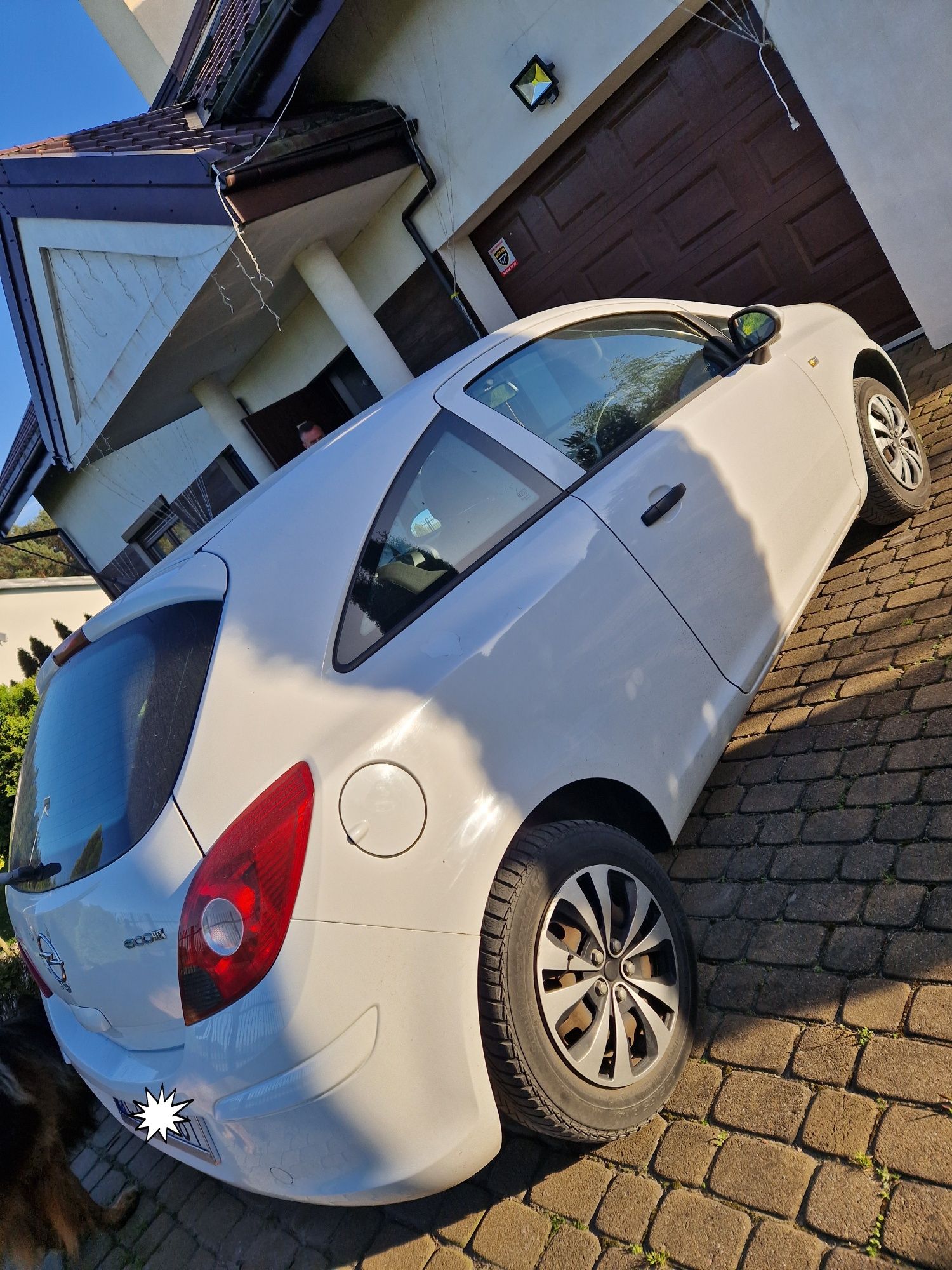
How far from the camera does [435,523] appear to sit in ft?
8.32

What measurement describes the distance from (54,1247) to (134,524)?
12057 millimetres

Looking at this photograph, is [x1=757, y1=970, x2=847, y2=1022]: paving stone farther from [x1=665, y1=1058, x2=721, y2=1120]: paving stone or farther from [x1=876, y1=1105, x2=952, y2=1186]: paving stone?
[x1=876, y1=1105, x2=952, y2=1186]: paving stone

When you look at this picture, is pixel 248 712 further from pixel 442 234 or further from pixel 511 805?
pixel 442 234

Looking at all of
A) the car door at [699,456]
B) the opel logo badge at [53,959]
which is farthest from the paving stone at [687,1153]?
the opel logo badge at [53,959]

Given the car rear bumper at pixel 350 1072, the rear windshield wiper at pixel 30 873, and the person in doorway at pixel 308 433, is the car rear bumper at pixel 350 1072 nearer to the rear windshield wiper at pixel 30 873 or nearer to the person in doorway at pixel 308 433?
the rear windshield wiper at pixel 30 873

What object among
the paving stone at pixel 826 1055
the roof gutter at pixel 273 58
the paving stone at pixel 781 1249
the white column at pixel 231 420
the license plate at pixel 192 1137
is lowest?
the paving stone at pixel 826 1055

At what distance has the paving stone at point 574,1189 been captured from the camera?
2.12 m

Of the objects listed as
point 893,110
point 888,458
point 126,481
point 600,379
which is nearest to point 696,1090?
point 600,379

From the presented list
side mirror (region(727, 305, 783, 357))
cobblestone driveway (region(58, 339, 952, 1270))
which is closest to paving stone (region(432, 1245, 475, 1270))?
cobblestone driveway (region(58, 339, 952, 1270))

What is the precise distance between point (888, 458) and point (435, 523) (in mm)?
2636

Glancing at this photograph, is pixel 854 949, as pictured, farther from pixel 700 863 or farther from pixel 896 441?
pixel 896 441

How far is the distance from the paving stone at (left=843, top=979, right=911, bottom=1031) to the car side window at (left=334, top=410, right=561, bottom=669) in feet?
4.63

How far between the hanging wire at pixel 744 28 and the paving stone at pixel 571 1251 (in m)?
6.66

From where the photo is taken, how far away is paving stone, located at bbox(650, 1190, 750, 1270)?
6.00 ft
